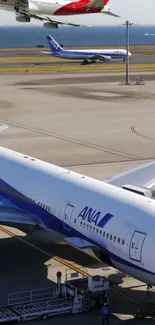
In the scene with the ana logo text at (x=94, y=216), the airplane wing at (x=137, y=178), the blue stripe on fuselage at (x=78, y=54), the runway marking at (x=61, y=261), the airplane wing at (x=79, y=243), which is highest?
the blue stripe on fuselage at (x=78, y=54)

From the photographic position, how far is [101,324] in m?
23.1

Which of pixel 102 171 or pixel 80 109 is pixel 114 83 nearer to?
pixel 80 109

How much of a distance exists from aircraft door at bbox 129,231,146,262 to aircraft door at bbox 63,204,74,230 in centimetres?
427

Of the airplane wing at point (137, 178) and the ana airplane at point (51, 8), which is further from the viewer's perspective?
the ana airplane at point (51, 8)

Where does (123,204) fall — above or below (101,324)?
above

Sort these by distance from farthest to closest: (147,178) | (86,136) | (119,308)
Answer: (86,136) < (147,178) < (119,308)

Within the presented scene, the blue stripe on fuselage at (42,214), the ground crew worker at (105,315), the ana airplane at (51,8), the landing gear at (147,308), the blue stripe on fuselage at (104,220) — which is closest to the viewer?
the ground crew worker at (105,315)

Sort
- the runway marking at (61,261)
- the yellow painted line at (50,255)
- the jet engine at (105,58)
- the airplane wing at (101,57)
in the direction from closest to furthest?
the runway marking at (61,261) → the yellow painted line at (50,255) → the airplane wing at (101,57) → the jet engine at (105,58)

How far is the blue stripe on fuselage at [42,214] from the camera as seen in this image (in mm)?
23969

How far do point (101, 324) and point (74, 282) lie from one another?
259 cm

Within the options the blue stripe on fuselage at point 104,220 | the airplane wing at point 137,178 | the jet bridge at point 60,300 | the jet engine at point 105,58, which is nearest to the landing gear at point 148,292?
the jet bridge at point 60,300

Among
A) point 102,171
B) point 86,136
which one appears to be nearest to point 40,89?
point 86,136

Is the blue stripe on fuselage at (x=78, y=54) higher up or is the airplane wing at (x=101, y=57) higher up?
the blue stripe on fuselage at (x=78, y=54)

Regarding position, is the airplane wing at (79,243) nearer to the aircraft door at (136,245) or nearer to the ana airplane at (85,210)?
the ana airplane at (85,210)
